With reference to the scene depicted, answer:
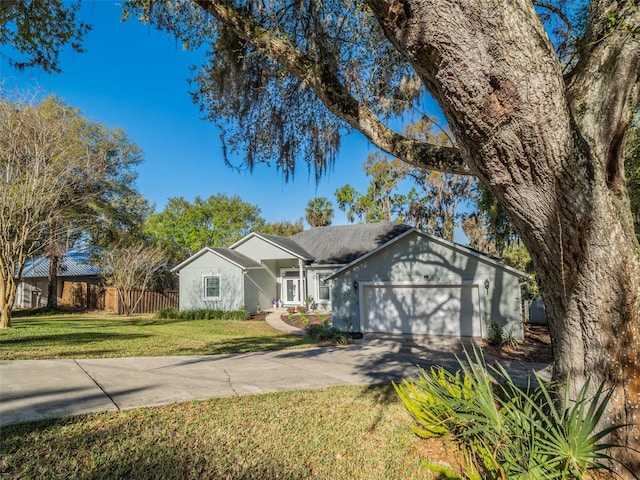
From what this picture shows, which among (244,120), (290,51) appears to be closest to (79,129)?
(244,120)

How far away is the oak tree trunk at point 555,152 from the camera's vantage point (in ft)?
8.58

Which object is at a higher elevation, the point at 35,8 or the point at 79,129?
the point at 79,129

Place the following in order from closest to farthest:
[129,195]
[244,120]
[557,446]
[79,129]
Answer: [557,446] < [244,120] < [79,129] < [129,195]

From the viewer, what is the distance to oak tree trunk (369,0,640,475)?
8.58 ft

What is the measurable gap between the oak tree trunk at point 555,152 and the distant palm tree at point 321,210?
31.7 metres

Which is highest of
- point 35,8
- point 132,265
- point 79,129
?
point 79,129

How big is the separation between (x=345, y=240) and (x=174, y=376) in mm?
17110

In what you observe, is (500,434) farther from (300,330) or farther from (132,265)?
(132,265)

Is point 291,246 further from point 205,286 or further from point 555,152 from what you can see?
point 555,152

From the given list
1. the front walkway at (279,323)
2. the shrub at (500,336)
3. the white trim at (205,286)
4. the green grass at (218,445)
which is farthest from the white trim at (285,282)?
the green grass at (218,445)

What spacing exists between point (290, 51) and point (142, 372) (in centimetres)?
552

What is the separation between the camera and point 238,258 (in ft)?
68.1

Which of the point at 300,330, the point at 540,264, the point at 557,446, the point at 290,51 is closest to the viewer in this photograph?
the point at 557,446

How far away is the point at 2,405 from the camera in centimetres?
388
